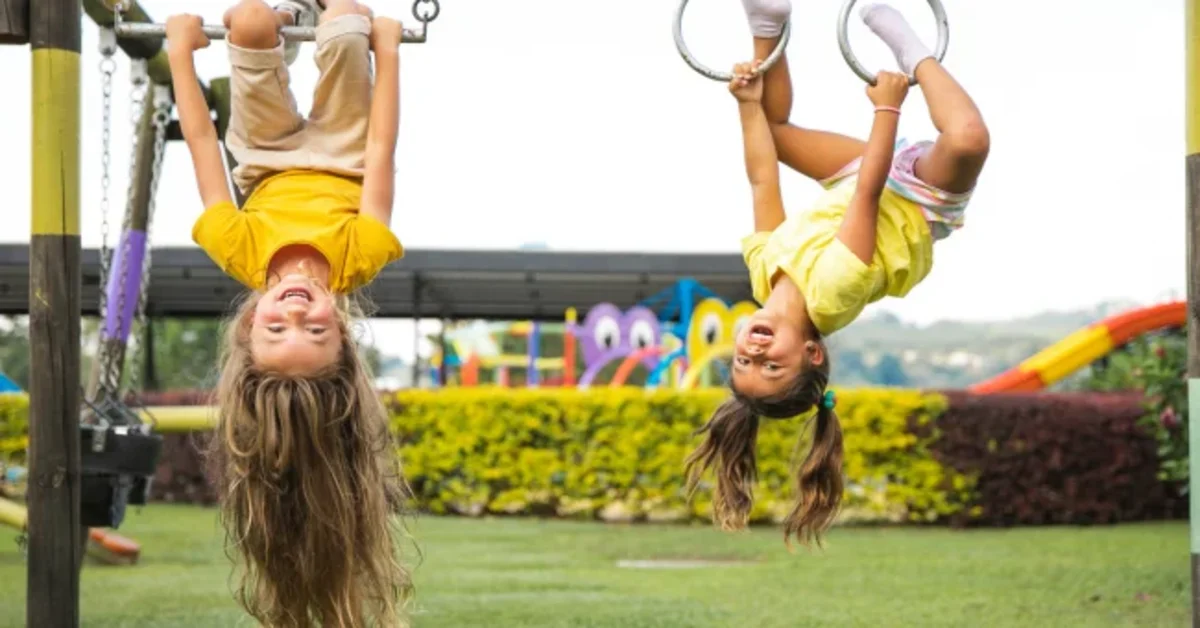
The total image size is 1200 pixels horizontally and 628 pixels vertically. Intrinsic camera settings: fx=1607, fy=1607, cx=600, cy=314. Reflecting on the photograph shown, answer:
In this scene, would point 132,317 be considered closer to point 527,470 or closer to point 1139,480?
point 527,470

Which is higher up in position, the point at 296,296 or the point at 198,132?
the point at 198,132

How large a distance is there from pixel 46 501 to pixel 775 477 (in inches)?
316

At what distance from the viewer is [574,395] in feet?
42.0

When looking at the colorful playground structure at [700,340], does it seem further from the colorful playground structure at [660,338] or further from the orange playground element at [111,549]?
the orange playground element at [111,549]

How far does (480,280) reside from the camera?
1881 centimetres

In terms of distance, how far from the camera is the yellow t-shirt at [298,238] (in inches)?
164

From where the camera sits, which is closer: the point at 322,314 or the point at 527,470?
the point at 322,314

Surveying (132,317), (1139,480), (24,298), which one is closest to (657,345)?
(1139,480)

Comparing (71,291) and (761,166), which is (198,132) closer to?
(71,291)

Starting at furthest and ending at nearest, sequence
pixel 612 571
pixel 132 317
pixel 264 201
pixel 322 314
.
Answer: pixel 612 571 < pixel 132 317 < pixel 264 201 < pixel 322 314

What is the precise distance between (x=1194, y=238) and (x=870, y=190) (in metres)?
0.99

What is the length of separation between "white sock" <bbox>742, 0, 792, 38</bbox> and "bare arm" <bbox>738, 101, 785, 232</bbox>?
0.20 meters

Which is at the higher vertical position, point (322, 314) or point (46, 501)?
point (322, 314)

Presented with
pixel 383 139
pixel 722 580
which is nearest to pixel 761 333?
pixel 383 139
